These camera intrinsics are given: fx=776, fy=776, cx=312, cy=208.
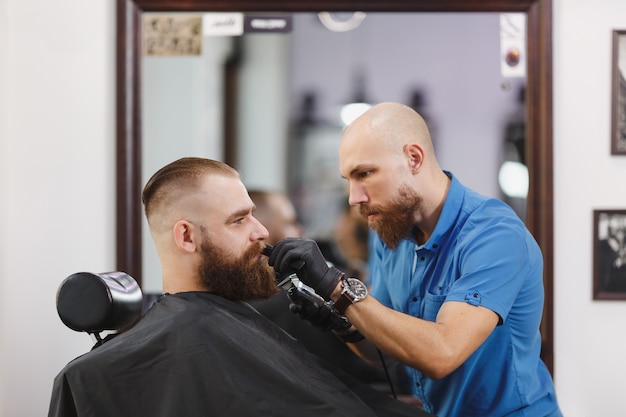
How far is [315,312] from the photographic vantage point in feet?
7.50

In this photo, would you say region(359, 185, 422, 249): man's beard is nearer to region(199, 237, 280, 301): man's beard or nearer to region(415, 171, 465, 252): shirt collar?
region(415, 171, 465, 252): shirt collar

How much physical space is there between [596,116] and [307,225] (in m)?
4.74

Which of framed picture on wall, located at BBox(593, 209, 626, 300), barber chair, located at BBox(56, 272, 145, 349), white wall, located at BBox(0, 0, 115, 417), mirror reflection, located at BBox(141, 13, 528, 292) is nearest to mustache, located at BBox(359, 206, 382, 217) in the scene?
barber chair, located at BBox(56, 272, 145, 349)

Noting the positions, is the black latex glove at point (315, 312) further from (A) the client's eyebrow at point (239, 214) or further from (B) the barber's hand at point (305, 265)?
(A) the client's eyebrow at point (239, 214)

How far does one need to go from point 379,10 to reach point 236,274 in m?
1.45

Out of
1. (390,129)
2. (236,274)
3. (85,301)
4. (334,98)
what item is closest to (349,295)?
(236,274)

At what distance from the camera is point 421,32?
289 inches

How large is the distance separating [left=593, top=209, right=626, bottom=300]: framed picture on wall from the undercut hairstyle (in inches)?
65.7

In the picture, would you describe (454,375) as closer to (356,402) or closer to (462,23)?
(356,402)

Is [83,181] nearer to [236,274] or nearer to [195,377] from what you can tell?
[236,274]

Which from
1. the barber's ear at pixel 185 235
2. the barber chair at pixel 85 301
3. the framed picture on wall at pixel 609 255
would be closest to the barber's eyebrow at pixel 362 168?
the barber's ear at pixel 185 235

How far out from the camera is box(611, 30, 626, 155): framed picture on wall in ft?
10.2

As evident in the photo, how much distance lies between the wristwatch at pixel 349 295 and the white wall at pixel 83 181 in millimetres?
1354

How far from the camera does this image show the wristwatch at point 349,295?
2082 millimetres
